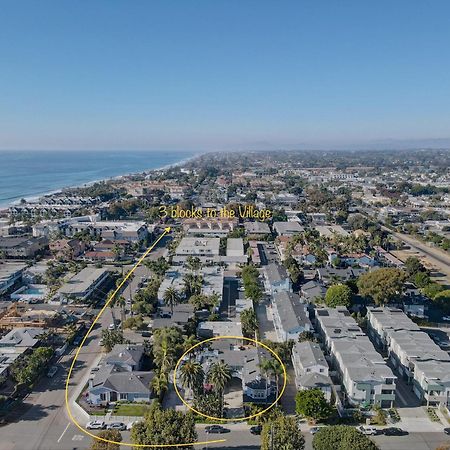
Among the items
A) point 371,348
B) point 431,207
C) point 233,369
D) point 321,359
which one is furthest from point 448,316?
point 431,207

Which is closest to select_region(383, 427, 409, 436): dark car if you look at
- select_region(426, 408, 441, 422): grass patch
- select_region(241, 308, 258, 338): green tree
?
select_region(426, 408, 441, 422): grass patch

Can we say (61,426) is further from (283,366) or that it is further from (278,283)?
(278,283)

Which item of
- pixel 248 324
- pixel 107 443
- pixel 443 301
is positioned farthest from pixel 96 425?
pixel 443 301

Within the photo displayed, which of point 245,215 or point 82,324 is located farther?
point 245,215

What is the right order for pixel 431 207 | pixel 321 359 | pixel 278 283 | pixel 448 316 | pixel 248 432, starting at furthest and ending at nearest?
pixel 431 207, pixel 278 283, pixel 448 316, pixel 321 359, pixel 248 432

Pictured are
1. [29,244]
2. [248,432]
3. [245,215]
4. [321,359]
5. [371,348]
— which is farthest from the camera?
[245,215]

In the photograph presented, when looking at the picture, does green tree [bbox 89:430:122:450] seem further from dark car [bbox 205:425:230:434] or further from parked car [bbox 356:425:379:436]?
parked car [bbox 356:425:379:436]

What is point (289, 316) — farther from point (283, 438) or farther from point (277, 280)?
point (283, 438)

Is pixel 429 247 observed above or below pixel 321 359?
below
